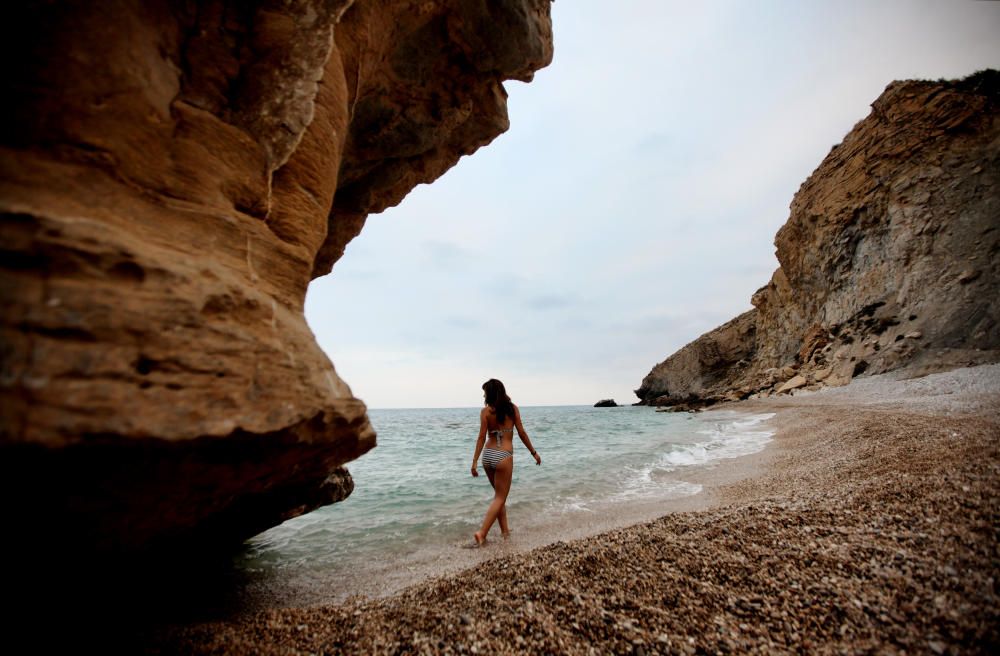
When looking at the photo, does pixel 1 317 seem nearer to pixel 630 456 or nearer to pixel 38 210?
pixel 38 210

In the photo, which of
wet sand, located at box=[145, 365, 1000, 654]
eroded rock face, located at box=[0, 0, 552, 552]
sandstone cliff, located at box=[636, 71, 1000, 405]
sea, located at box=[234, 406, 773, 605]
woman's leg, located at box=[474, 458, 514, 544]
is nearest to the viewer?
eroded rock face, located at box=[0, 0, 552, 552]

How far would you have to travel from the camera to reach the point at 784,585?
2584 millimetres

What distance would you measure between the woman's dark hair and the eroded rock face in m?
2.63

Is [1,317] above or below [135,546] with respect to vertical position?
above

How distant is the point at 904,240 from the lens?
2272cm

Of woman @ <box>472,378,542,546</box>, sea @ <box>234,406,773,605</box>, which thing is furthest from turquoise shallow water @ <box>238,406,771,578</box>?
woman @ <box>472,378,542,546</box>

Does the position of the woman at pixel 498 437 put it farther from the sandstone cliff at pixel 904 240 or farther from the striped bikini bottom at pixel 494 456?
the sandstone cliff at pixel 904 240

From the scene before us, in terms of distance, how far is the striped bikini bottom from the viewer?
222 inches

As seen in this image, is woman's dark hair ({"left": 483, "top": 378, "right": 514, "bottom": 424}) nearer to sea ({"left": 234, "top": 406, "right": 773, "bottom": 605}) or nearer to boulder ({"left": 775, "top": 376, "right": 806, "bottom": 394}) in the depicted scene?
sea ({"left": 234, "top": 406, "right": 773, "bottom": 605})

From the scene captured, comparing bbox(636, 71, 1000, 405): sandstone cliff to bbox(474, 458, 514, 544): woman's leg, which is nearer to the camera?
bbox(474, 458, 514, 544): woman's leg

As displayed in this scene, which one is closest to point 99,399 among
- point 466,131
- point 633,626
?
point 633,626

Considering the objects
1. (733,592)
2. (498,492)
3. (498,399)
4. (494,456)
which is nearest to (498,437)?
(494,456)

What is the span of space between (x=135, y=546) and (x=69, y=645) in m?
0.88

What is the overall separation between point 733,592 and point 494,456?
3.52 metres
